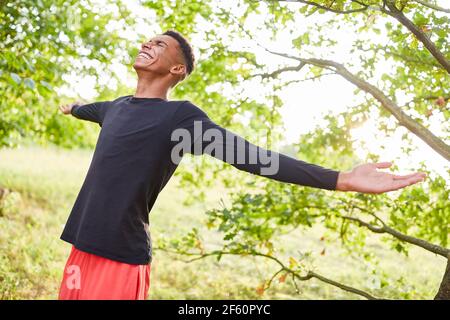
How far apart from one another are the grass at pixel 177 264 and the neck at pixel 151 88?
2.71 meters

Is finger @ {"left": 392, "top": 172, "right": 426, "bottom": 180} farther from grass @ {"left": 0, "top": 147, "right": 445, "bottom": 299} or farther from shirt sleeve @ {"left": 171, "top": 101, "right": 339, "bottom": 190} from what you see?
grass @ {"left": 0, "top": 147, "right": 445, "bottom": 299}

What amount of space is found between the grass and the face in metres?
2.70

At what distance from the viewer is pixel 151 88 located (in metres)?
2.29

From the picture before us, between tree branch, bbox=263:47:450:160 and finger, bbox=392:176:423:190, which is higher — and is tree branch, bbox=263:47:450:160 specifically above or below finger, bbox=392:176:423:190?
above

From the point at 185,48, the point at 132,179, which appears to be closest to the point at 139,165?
the point at 132,179

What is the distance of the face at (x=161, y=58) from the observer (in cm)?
231

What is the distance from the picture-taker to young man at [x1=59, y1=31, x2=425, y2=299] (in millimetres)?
1930

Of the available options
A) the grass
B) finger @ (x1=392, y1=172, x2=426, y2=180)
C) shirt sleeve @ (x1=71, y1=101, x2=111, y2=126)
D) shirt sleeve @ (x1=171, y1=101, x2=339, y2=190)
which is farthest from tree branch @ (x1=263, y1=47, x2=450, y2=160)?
shirt sleeve @ (x1=71, y1=101, x2=111, y2=126)

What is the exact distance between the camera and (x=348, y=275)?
9570 millimetres

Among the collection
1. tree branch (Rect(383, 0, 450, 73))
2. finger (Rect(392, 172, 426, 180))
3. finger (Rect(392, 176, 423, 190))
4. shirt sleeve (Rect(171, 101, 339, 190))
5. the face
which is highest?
tree branch (Rect(383, 0, 450, 73))

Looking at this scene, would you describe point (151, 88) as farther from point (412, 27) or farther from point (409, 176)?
point (412, 27)

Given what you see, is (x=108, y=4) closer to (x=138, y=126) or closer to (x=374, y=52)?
(x=374, y=52)

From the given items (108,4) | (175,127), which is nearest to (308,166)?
(175,127)

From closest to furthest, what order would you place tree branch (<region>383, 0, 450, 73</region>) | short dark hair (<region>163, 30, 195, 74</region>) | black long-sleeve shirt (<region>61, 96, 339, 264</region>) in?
black long-sleeve shirt (<region>61, 96, 339, 264</region>)
short dark hair (<region>163, 30, 195, 74</region>)
tree branch (<region>383, 0, 450, 73</region>)
